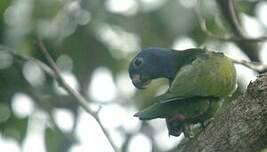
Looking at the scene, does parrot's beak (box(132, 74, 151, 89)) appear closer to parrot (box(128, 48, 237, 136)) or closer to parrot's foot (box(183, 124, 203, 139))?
parrot (box(128, 48, 237, 136))

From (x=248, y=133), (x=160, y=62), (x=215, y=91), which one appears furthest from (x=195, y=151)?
(x=160, y=62)

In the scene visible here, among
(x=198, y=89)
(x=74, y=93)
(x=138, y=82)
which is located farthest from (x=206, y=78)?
(x=74, y=93)

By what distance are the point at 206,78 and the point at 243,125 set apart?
0.68m

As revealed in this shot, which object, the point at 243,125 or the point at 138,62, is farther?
the point at 138,62

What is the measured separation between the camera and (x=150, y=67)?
4.19m

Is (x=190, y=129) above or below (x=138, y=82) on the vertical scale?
above

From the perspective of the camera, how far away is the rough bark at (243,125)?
289 centimetres

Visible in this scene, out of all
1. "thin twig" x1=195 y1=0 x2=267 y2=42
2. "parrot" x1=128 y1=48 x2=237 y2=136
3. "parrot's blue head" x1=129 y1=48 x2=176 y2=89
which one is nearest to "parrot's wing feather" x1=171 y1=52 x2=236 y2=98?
"parrot" x1=128 y1=48 x2=237 y2=136

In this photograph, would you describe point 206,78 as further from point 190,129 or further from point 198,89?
point 190,129

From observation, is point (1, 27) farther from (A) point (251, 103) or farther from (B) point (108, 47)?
(A) point (251, 103)

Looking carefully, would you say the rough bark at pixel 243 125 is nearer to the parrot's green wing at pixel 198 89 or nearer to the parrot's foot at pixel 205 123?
the parrot's foot at pixel 205 123

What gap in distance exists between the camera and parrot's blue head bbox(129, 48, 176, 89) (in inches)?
160

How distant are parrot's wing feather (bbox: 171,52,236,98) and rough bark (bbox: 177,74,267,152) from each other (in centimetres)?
42

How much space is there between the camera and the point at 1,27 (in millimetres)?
4484
